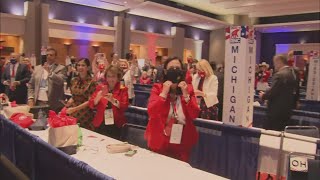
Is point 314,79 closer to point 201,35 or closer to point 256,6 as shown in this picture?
point 256,6

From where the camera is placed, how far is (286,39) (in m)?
21.2

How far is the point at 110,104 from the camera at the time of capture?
351 cm

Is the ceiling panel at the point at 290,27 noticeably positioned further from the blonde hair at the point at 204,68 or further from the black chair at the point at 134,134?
the black chair at the point at 134,134

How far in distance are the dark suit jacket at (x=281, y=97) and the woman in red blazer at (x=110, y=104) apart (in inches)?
87.3

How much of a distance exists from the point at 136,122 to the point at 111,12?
11669mm

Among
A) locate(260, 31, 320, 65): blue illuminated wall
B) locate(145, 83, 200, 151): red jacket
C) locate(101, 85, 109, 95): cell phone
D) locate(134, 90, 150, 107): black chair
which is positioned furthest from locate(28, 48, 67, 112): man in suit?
locate(260, 31, 320, 65): blue illuminated wall

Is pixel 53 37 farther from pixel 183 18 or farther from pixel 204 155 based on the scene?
pixel 204 155

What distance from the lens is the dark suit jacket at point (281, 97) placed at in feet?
15.4

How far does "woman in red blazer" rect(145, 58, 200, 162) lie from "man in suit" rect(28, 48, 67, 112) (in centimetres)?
260

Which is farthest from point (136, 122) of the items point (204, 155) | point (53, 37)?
point (53, 37)

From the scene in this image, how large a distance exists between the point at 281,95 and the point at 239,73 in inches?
69.0

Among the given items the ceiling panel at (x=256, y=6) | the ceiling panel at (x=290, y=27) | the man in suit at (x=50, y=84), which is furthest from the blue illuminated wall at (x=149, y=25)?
the man in suit at (x=50, y=84)

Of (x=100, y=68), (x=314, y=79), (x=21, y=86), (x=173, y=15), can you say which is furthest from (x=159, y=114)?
(x=173, y=15)

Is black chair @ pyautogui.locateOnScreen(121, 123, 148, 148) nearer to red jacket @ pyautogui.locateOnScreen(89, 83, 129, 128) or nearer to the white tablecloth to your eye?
red jacket @ pyautogui.locateOnScreen(89, 83, 129, 128)
